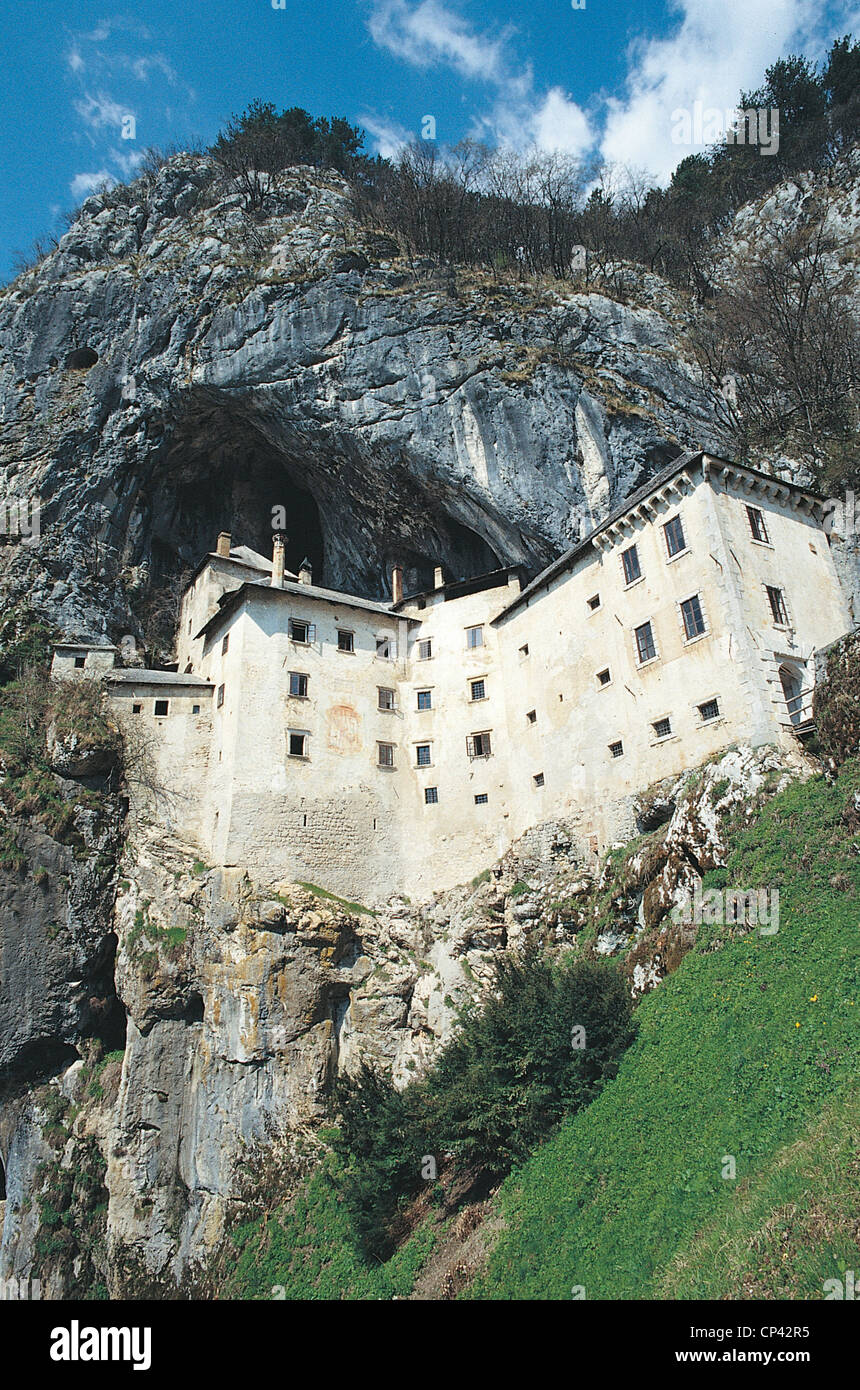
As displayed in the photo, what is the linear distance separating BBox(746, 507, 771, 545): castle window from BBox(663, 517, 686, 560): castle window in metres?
2.27

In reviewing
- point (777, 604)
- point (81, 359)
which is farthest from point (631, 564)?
point (81, 359)

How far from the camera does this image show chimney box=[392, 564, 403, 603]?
1592 inches

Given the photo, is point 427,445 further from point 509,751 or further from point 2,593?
point 2,593

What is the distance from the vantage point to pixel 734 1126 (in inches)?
534

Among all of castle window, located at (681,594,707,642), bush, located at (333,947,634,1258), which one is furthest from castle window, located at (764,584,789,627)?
bush, located at (333,947,634,1258)

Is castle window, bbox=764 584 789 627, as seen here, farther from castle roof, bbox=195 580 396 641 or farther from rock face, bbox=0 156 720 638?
castle roof, bbox=195 580 396 641

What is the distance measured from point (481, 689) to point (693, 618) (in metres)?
12.1

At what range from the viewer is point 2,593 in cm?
4025

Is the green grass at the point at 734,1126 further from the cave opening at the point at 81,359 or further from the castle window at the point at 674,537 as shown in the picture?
the cave opening at the point at 81,359

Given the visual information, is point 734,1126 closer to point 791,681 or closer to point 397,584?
point 791,681

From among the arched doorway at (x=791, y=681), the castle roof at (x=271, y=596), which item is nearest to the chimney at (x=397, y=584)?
the castle roof at (x=271, y=596)

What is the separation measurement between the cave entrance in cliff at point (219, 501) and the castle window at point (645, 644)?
23451 millimetres

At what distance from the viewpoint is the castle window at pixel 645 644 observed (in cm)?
2708
